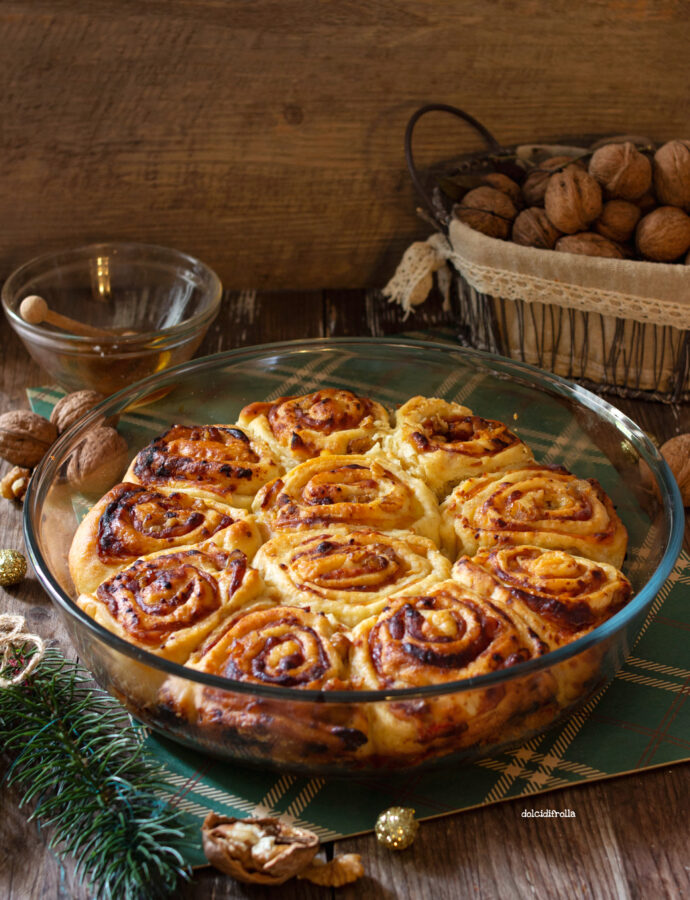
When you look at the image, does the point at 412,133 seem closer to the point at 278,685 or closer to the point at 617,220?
the point at 617,220

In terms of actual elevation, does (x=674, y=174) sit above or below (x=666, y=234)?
above

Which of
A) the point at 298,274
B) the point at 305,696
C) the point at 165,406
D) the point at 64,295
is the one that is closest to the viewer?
the point at 305,696

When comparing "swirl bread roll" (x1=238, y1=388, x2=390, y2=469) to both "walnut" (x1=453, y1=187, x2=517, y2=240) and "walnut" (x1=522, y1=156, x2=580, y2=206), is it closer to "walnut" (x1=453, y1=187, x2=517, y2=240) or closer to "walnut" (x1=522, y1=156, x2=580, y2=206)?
"walnut" (x1=453, y1=187, x2=517, y2=240)

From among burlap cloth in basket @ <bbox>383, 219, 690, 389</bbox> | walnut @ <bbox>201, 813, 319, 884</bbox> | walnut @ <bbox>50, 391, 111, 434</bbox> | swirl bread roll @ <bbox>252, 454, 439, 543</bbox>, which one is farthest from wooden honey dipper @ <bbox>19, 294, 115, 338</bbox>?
walnut @ <bbox>201, 813, 319, 884</bbox>

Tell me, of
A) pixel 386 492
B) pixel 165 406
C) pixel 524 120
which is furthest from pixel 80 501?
pixel 524 120

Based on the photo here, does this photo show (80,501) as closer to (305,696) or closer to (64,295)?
(305,696)

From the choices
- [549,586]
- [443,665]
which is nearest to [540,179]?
[549,586]
